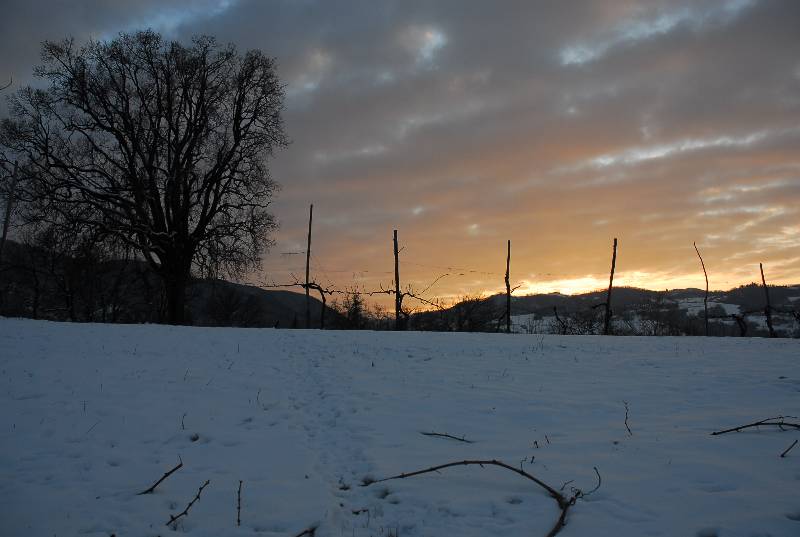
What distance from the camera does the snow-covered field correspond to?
15.0 ft

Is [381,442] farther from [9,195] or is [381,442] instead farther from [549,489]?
[9,195]

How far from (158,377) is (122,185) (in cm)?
1690

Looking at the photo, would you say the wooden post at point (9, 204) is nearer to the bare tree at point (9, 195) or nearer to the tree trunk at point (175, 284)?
the bare tree at point (9, 195)

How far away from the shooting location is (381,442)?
22.9 feet

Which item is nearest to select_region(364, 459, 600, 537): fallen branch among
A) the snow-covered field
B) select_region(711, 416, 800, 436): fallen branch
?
the snow-covered field

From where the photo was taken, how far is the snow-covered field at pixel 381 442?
179 inches

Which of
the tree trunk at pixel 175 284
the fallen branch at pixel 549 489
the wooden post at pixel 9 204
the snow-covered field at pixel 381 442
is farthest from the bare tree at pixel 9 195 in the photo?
the fallen branch at pixel 549 489

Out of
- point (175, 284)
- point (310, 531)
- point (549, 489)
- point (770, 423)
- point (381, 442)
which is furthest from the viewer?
point (175, 284)

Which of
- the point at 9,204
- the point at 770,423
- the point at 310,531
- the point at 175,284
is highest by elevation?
the point at 9,204

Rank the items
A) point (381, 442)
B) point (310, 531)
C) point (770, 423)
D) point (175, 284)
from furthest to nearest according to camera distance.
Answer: point (175, 284)
point (381, 442)
point (770, 423)
point (310, 531)

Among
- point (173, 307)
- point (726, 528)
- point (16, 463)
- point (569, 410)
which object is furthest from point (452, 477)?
point (173, 307)

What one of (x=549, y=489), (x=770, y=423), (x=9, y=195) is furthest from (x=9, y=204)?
(x=770, y=423)

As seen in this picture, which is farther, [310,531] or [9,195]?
[9,195]

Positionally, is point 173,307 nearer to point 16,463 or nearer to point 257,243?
point 257,243
